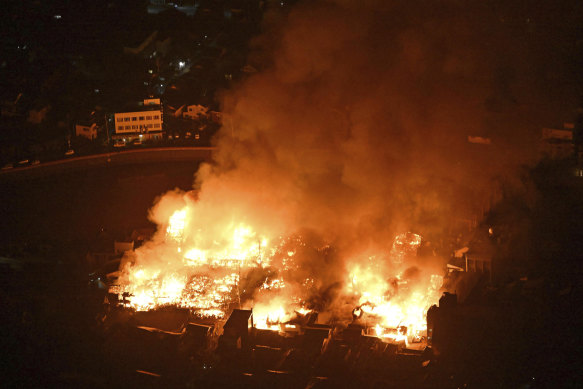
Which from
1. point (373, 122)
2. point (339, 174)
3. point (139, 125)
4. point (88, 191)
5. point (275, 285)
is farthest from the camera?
point (139, 125)

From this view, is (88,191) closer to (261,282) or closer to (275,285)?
(261,282)

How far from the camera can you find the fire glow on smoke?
8.59 meters

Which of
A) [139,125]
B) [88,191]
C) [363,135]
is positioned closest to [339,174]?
[363,135]

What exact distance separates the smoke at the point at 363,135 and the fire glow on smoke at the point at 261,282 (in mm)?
123

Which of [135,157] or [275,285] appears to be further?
[135,157]

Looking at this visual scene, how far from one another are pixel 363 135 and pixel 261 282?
2.98m

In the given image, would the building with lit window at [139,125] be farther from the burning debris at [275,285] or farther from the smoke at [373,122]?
the burning debris at [275,285]

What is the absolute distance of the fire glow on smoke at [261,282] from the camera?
859 cm

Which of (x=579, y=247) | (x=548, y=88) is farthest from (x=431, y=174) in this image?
(x=548, y=88)

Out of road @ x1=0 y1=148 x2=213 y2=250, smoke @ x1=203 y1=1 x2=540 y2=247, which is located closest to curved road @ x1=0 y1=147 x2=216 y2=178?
road @ x1=0 y1=148 x2=213 y2=250

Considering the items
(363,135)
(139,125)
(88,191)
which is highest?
(139,125)

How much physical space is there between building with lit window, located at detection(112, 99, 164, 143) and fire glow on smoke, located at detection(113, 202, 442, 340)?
5538mm

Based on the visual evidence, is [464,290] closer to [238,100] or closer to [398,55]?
[398,55]

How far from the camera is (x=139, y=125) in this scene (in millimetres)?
15523
